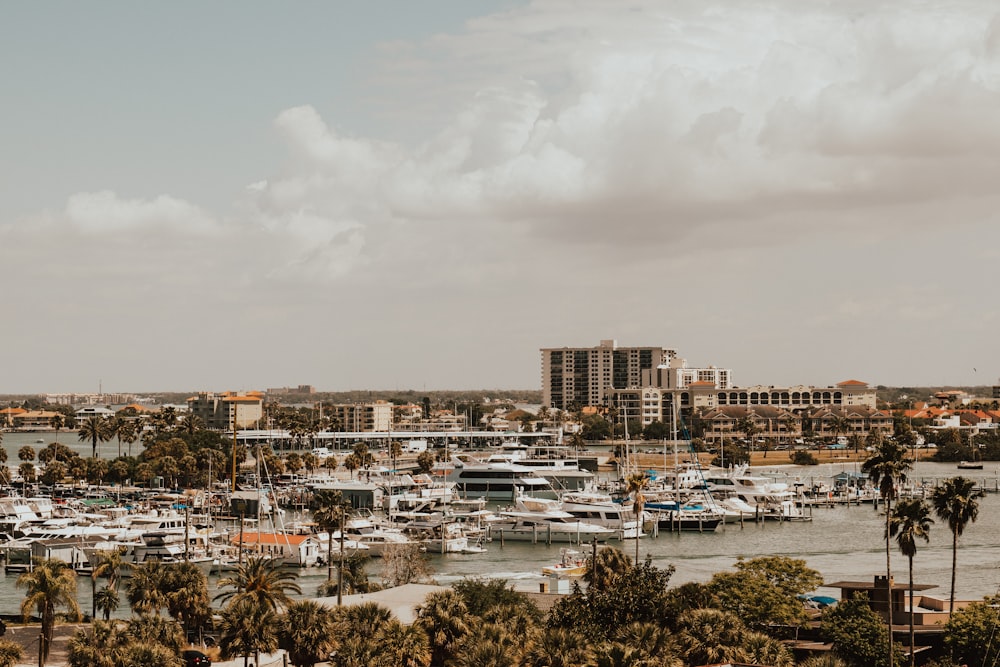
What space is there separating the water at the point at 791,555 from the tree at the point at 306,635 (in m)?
25.1

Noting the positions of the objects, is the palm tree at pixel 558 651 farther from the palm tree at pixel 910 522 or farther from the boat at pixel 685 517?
the boat at pixel 685 517

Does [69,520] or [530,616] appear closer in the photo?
[530,616]

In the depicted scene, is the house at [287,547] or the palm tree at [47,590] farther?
the house at [287,547]

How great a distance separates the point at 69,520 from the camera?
261 feet

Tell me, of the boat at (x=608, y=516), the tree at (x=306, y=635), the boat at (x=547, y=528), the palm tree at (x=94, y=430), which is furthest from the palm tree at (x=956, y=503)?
the palm tree at (x=94, y=430)

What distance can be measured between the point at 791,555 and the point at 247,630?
4960 centimetres

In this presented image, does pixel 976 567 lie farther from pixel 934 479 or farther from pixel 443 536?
pixel 934 479

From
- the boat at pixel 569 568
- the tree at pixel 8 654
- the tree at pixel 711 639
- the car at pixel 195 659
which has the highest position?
the tree at pixel 711 639

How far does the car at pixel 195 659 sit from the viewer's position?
37.5m

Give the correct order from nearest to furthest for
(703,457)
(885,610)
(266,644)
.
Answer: (266,644) < (885,610) < (703,457)

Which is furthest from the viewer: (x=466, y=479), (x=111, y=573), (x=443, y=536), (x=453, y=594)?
(x=466, y=479)

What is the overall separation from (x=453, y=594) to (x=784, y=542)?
169 ft

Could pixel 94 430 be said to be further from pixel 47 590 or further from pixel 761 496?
pixel 47 590

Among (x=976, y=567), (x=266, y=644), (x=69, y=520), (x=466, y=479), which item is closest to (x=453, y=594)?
(x=266, y=644)
